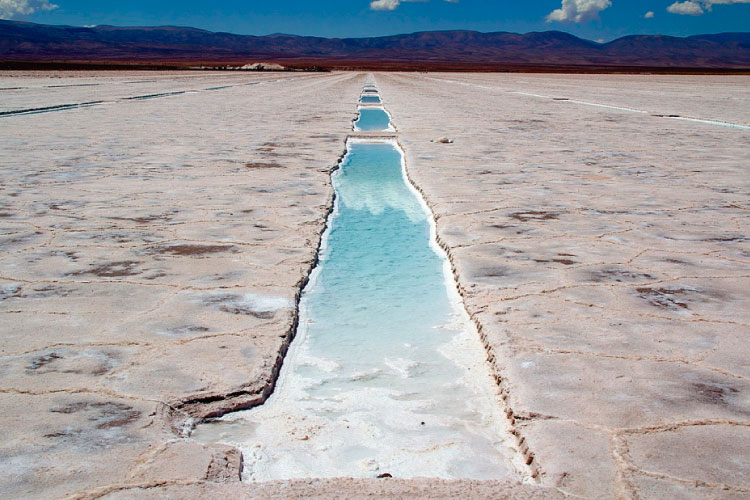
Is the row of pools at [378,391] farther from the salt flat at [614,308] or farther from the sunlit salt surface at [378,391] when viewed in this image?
the salt flat at [614,308]

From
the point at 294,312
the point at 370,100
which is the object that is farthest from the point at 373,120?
the point at 294,312

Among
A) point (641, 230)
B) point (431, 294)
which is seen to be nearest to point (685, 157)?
point (641, 230)

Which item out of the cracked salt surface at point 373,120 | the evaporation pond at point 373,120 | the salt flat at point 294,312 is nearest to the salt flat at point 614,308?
the salt flat at point 294,312

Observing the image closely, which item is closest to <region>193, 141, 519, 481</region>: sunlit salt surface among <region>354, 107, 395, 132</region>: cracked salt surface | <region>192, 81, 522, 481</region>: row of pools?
<region>192, 81, 522, 481</region>: row of pools

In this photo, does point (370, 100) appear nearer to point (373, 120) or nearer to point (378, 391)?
point (373, 120)

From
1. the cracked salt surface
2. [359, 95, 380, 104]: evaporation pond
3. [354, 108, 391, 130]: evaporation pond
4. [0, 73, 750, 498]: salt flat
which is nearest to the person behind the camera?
[0, 73, 750, 498]: salt flat

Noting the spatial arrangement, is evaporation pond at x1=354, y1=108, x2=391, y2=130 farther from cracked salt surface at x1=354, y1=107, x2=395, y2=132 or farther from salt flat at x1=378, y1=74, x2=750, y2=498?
salt flat at x1=378, y1=74, x2=750, y2=498
